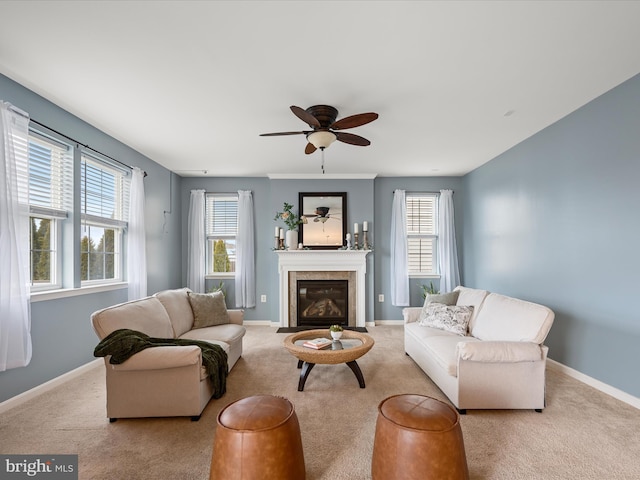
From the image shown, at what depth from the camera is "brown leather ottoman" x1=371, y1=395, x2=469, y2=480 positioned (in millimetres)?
1509

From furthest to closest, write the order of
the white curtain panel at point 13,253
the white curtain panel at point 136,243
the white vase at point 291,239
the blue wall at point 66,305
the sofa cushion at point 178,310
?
the white vase at point 291,239
the white curtain panel at point 136,243
the sofa cushion at point 178,310
the blue wall at point 66,305
the white curtain panel at point 13,253

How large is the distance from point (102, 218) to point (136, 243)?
515 mm

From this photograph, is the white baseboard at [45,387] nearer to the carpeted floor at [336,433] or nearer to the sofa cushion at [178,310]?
the carpeted floor at [336,433]

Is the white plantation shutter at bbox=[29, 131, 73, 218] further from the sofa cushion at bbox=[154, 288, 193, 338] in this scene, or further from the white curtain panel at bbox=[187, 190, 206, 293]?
the white curtain panel at bbox=[187, 190, 206, 293]

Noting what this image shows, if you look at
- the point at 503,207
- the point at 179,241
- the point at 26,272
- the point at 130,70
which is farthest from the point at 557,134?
the point at 179,241

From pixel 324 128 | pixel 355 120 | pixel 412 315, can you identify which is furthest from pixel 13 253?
pixel 412 315

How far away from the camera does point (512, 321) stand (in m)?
2.82

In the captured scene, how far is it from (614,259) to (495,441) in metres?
1.93

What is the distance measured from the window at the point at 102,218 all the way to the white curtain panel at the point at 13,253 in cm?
87

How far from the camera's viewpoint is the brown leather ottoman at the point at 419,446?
1509 mm

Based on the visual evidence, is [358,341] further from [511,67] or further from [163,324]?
[511,67]

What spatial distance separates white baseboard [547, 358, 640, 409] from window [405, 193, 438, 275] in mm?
2488

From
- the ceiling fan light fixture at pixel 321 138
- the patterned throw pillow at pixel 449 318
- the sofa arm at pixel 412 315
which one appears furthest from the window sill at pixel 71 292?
the patterned throw pillow at pixel 449 318
